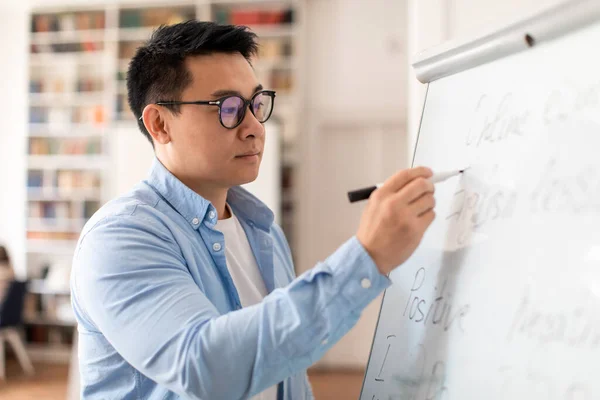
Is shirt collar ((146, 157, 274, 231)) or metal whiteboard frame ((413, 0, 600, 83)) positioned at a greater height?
metal whiteboard frame ((413, 0, 600, 83))

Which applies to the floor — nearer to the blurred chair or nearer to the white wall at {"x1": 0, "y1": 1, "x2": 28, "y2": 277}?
the blurred chair

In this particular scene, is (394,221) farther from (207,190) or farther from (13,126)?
(13,126)

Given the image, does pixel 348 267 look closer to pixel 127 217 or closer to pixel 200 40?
pixel 127 217

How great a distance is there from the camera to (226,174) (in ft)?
3.59

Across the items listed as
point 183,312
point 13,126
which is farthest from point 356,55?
point 183,312

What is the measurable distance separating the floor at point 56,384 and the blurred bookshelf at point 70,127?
1.20 ft

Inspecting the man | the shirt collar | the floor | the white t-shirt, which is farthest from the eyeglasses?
the floor

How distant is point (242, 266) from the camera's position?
1.21 meters

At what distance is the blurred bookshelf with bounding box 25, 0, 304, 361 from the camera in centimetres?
502

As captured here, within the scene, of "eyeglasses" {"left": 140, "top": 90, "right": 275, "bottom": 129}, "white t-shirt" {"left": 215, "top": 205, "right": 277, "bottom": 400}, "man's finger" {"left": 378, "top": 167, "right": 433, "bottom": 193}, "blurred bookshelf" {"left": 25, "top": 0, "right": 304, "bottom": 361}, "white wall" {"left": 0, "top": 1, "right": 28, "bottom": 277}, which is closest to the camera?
"man's finger" {"left": 378, "top": 167, "right": 433, "bottom": 193}

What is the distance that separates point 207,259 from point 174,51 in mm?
425

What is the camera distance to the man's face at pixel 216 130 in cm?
106

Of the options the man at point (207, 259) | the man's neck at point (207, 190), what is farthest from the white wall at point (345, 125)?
the man's neck at point (207, 190)

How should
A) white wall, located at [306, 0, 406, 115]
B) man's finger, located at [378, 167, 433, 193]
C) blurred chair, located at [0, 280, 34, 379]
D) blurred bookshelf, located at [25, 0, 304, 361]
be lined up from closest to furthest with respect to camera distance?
1. man's finger, located at [378, 167, 433, 193]
2. blurred chair, located at [0, 280, 34, 379]
3. white wall, located at [306, 0, 406, 115]
4. blurred bookshelf, located at [25, 0, 304, 361]
